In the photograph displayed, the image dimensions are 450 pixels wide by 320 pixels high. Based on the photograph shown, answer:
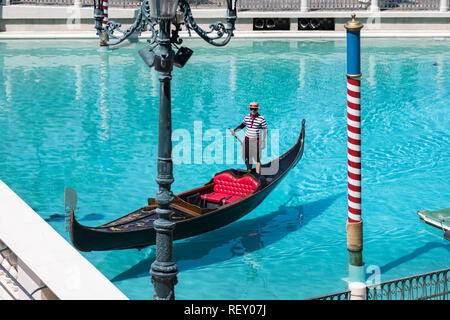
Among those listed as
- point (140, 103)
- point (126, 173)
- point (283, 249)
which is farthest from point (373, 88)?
point (283, 249)

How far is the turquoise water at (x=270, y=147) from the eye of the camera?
10133mm

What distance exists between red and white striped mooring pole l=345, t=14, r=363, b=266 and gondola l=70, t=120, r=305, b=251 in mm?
1684

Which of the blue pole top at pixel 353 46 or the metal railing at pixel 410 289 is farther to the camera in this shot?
the blue pole top at pixel 353 46

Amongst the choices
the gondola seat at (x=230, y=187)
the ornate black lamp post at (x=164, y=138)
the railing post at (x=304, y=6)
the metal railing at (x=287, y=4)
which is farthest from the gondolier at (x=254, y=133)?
the metal railing at (x=287, y=4)

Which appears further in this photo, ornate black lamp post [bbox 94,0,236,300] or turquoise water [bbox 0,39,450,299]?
turquoise water [bbox 0,39,450,299]

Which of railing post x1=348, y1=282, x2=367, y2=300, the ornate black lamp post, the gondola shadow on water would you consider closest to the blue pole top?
the gondola shadow on water

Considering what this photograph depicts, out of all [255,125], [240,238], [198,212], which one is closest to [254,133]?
[255,125]

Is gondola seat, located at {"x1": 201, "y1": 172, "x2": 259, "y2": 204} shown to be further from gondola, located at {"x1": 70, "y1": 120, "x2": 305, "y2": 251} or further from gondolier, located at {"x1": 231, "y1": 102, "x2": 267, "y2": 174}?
gondolier, located at {"x1": 231, "y1": 102, "x2": 267, "y2": 174}

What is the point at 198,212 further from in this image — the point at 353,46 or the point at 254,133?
the point at 353,46

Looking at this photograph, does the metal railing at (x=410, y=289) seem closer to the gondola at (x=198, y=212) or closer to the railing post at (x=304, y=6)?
the gondola at (x=198, y=212)

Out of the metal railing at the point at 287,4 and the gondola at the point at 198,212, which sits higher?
the metal railing at the point at 287,4

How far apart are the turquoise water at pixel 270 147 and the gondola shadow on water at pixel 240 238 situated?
0.10 feet

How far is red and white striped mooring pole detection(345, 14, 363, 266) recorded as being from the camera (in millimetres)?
9172

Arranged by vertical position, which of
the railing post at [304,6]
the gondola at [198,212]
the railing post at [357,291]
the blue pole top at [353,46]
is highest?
the railing post at [304,6]
